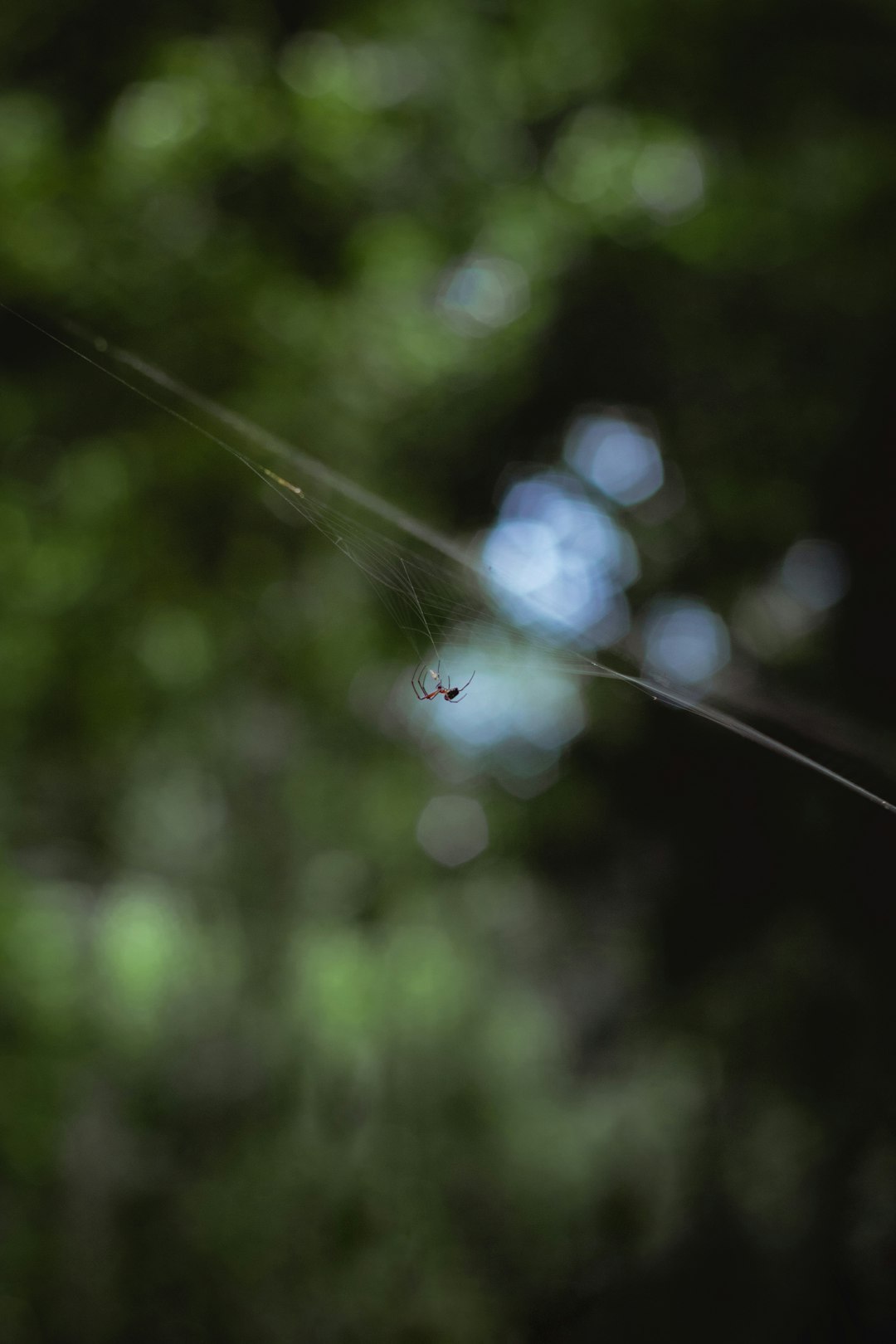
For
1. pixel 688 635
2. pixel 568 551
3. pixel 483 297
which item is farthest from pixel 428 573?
pixel 483 297

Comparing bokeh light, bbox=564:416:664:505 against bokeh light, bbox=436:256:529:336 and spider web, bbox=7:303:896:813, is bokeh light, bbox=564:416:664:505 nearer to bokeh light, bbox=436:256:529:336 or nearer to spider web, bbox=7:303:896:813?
bokeh light, bbox=436:256:529:336

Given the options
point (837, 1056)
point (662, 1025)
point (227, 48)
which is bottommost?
point (662, 1025)

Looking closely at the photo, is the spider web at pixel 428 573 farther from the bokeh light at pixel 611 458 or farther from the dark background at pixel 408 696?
the bokeh light at pixel 611 458

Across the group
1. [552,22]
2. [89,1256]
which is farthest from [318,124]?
[89,1256]

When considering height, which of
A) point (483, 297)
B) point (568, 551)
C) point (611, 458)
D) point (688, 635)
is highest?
point (483, 297)

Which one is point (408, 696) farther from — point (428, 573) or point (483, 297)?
point (428, 573)

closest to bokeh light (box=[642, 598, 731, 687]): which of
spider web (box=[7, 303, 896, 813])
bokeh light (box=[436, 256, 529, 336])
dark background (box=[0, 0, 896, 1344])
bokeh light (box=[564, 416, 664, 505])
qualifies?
dark background (box=[0, 0, 896, 1344])

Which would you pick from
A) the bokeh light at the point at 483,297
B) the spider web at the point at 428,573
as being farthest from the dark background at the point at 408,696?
the spider web at the point at 428,573

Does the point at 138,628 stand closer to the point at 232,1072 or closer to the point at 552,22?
the point at 232,1072
